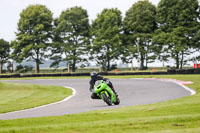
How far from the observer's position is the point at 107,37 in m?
69.4

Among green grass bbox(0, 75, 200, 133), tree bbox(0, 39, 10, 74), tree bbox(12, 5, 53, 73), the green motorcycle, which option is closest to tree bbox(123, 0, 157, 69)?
tree bbox(12, 5, 53, 73)

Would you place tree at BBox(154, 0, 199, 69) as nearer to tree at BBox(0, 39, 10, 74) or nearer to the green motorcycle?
tree at BBox(0, 39, 10, 74)

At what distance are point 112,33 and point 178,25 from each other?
12014 millimetres

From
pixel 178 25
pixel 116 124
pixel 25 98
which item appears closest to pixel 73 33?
pixel 178 25

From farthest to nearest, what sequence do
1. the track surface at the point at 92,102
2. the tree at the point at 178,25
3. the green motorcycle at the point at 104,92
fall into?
1. the tree at the point at 178,25
2. the green motorcycle at the point at 104,92
3. the track surface at the point at 92,102

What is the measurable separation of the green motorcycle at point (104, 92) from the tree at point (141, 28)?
53.6 metres

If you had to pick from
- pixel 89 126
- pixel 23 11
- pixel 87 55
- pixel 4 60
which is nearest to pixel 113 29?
pixel 87 55

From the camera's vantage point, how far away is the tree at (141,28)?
69312mm

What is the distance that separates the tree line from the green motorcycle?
49.9m

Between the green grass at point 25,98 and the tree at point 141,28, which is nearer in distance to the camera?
the green grass at point 25,98

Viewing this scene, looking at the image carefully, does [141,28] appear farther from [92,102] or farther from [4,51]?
[92,102]

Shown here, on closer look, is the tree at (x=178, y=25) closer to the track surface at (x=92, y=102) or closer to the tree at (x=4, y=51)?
the tree at (x=4, y=51)

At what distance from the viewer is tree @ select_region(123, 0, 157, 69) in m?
69.3

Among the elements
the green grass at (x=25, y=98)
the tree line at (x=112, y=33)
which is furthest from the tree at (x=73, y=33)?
the green grass at (x=25, y=98)
